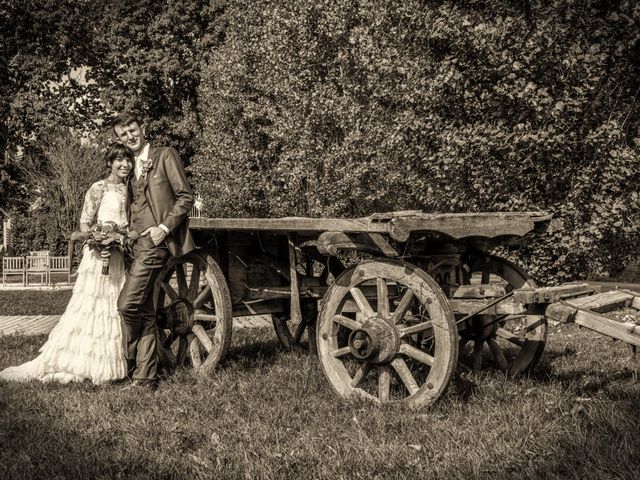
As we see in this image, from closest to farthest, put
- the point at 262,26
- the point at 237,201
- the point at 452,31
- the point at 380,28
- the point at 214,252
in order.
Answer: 1. the point at 214,252
2. the point at 452,31
3. the point at 380,28
4. the point at 262,26
5. the point at 237,201

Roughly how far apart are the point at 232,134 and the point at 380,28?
7.81m

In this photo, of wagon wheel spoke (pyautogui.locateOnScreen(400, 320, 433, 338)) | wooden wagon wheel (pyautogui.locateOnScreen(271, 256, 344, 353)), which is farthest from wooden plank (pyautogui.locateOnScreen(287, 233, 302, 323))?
wagon wheel spoke (pyautogui.locateOnScreen(400, 320, 433, 338))

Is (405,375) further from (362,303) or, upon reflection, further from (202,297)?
(202,297)

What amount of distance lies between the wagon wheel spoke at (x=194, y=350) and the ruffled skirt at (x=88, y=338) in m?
0.59

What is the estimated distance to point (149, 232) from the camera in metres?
5.43

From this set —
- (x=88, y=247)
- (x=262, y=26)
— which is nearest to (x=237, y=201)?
(x=262, y=26)

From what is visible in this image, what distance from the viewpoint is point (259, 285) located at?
638 cm

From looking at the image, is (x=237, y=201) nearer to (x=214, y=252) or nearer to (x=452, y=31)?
(x=452, y=31)

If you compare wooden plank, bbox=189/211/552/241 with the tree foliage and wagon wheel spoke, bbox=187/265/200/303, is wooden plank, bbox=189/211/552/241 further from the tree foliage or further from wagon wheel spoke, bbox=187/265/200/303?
the tree foliage

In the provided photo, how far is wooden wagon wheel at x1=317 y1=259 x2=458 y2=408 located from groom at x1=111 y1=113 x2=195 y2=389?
135 centimetres

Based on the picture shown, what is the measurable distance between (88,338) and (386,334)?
2.81 metres

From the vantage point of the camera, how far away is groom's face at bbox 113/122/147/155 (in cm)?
576

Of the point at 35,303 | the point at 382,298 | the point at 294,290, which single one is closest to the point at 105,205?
the point at 294,290

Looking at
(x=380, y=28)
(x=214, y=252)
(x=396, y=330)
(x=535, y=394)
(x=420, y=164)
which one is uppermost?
(x=380, y=28)
